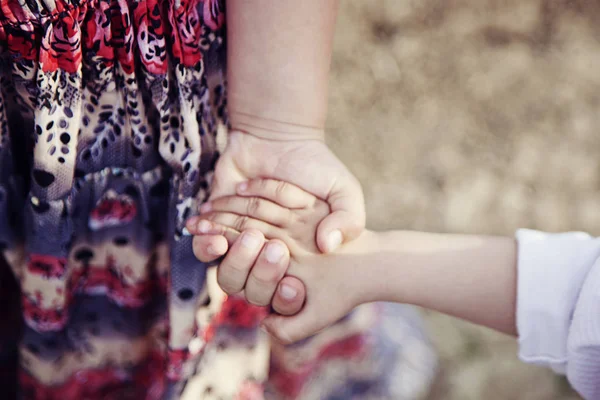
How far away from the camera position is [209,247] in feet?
2.66

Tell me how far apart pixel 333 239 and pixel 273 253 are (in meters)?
0.08

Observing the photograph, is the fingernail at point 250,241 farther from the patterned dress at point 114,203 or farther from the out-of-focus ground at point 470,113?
the out-of-focus ground at point 470,113

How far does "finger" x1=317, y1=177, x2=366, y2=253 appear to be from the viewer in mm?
823

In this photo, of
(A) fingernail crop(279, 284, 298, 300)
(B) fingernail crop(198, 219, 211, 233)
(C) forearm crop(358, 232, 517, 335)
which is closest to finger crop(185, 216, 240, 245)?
(B) fingernail crop(198, 219, 211, 233)

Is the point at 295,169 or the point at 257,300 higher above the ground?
the point at 295,169

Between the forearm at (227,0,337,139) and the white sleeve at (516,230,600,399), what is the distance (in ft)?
1.17

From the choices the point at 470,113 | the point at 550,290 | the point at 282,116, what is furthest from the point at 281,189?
the point at 470,113

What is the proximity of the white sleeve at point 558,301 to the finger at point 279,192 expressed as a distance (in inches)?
12.1

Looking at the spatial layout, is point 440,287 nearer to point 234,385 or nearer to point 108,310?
point 234,385

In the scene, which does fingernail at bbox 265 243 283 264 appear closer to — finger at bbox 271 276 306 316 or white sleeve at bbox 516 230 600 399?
finger at bbox 271 276 306 316

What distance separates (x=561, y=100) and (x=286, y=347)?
108 cm

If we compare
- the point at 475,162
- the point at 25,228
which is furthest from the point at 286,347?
the point at 475,162

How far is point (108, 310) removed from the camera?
0.96m

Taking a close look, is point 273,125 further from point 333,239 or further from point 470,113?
point 470,113
